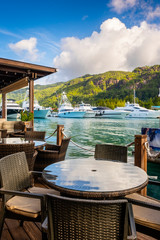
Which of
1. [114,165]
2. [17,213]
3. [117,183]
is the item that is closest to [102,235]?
[117,183]

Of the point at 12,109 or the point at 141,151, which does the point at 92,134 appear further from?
the point at 12,109

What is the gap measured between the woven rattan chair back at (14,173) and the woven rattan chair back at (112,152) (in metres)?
1.04

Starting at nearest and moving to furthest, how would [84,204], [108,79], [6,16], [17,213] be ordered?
1. [84,204]
2. [17,213]
3. [6,16]
4. [108,79]

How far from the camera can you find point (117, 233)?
1.04 m

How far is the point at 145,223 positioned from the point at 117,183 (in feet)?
1.08

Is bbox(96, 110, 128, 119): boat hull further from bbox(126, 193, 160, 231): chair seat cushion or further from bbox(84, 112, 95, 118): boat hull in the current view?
bbox(126, 193, 160, 231): chair seat cushion

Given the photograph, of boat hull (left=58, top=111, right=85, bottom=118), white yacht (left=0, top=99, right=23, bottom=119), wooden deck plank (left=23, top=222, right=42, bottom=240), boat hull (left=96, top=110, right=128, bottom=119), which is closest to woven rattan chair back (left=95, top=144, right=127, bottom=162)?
wooden deck plank (left=23, top=222, right=42, bottom=240)

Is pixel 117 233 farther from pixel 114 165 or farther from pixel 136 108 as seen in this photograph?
pixel 136 108

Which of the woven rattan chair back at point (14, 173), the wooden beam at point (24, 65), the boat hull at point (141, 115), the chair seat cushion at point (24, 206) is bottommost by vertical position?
the chair seat cushion at point (24, 206)

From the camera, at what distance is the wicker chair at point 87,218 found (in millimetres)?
990

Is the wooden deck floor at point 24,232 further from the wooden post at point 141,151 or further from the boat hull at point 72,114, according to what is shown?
the boat hull at point 72,114

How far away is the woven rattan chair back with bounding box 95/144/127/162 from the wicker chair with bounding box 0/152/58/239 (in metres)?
0.99

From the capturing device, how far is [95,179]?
1620 mm

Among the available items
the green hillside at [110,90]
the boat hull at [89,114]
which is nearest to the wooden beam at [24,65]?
the boat hull at [89,114]
